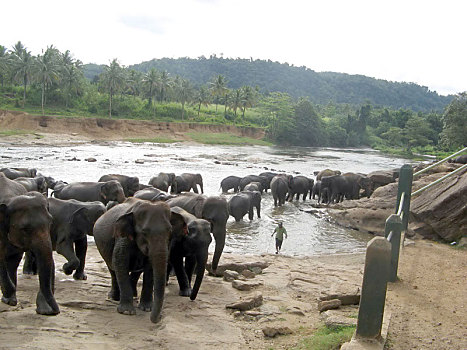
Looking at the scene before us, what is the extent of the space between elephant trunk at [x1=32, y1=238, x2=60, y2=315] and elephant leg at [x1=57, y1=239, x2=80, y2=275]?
3.88ft

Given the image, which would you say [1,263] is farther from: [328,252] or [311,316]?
[328,252]

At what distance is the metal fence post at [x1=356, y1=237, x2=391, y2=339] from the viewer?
203 inches

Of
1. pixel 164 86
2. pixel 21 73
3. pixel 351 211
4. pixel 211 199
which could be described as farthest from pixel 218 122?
pixel 211 199

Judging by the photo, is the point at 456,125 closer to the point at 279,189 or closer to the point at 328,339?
the point at 279,189

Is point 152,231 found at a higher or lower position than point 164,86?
lower

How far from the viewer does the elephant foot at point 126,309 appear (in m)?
6.20

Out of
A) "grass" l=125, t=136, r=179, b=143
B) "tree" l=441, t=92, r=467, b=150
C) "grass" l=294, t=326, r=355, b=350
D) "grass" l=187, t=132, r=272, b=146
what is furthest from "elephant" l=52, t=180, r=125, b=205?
"grass" l=187, t=132, r=272, b=146

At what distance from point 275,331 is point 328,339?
2.65 ft

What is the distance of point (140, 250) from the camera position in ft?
20.1

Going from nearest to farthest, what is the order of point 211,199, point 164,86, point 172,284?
point 172,284 → point 211,199 → point 164,86

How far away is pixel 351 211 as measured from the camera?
17.9 m

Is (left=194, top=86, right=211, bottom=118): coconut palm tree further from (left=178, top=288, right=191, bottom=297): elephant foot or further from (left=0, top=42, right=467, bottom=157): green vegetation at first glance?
(left=178, top=288, right=191, bottom=297): elephant foot

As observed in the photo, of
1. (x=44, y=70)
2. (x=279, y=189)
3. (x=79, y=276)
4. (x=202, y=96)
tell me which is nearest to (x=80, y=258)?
(x=79, y=276)

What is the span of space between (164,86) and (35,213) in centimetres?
8000
